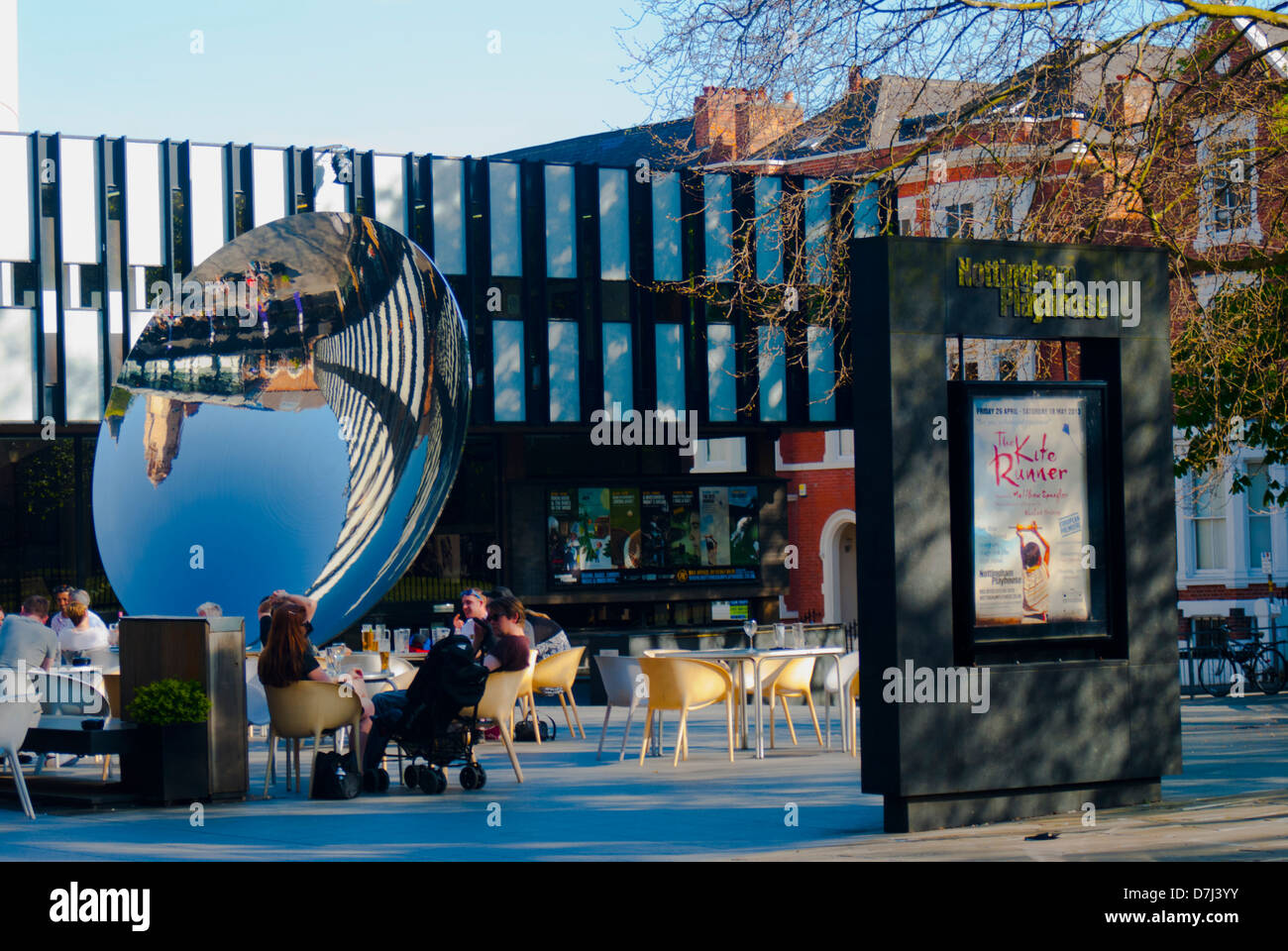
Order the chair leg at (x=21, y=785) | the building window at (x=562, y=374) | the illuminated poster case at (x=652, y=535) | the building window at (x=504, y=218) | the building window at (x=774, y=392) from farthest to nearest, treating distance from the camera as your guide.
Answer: the building window at (x=774, y=392), the illuminated poster case at (x=652, y=535), the building window at (x=562, y=374), the building window at (x=504, y=218), the chair leg at (x=21, y=785)

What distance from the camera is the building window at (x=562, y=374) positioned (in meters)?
32.7

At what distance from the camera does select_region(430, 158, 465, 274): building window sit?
3195cm

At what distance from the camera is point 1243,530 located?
30.7 metres

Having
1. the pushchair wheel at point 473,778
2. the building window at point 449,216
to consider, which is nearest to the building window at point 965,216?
the pushchair wheel at point 473,778

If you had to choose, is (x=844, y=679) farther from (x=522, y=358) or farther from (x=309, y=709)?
(x=522, y=358)

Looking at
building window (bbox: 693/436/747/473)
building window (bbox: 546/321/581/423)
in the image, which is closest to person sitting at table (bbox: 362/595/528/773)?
building window (bbox: 546/321/581/423)

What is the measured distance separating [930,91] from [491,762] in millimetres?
6769

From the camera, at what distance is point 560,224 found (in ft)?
108

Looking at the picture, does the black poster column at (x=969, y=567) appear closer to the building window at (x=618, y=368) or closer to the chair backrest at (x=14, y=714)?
the chair backrest at (x=14, y=714)

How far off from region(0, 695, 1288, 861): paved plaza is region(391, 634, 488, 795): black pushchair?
0.21 metres
